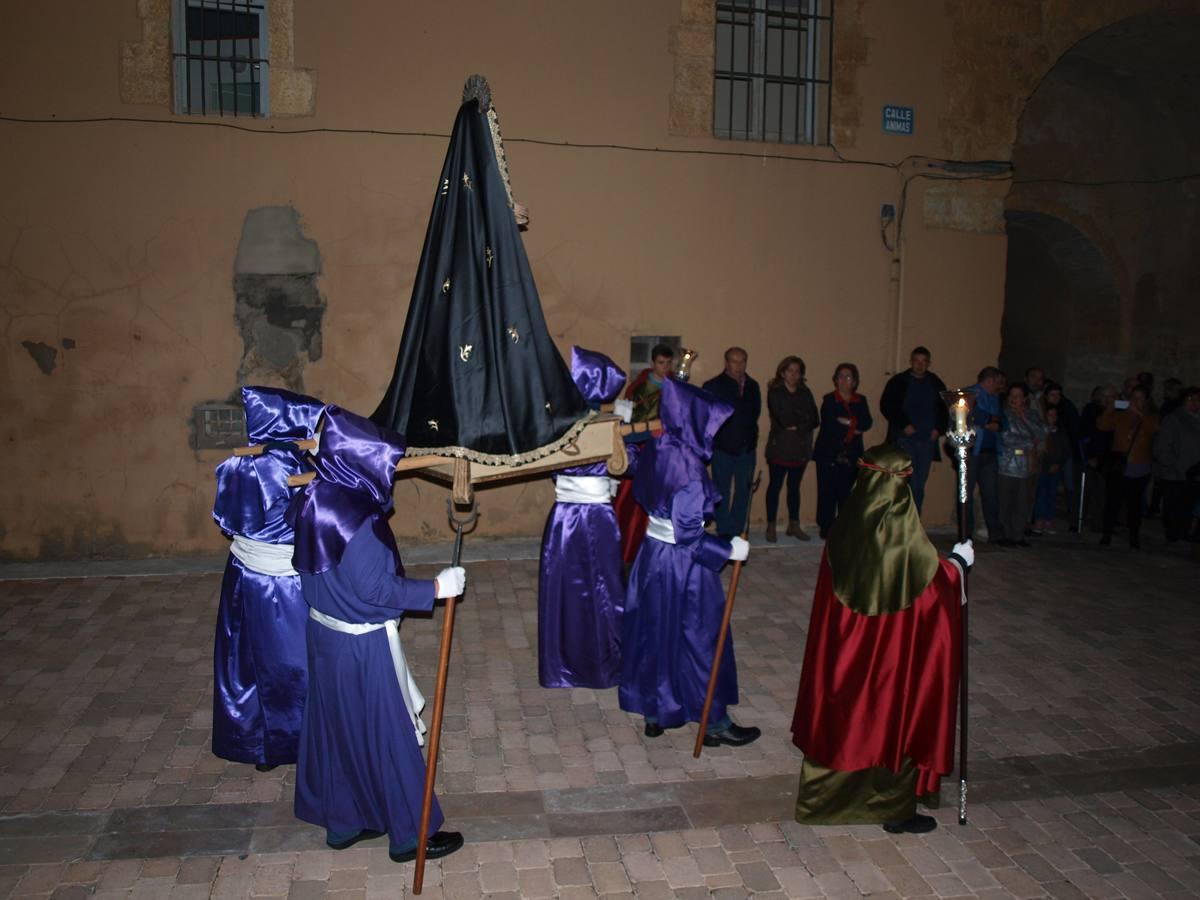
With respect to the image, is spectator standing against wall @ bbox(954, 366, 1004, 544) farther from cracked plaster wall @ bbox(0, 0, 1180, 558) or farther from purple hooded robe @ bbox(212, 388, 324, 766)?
purple hooded robe @ bbox(212, 388, 324, 766)

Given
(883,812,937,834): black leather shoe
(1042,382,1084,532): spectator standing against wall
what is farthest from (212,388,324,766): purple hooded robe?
(1042,382,1084,532): spectator standing against wall

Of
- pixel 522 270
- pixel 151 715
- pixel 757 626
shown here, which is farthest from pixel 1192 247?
pixel 151 715

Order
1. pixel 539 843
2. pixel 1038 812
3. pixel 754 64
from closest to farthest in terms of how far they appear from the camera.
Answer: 1. pixel 539 843
2. pixel 1038 812
3. pixel 754 64

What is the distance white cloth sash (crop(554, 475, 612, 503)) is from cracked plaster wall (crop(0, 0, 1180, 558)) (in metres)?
3.87

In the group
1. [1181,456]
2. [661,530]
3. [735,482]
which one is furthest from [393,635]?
[1181,456]

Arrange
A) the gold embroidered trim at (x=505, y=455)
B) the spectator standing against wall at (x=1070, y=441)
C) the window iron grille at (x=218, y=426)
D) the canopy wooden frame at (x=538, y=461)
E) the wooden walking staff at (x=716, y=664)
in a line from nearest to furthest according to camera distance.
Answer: the canopy wooden frame at (x=538, y=461), the gold embroidered trim at (x=505, y=455), the wooden walking staff at (x=716, y=664), the window iron grille at (x=218, y=426), the spectator standing against wall at (x=1070, y=441)

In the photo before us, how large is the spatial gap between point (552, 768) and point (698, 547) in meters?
1.51

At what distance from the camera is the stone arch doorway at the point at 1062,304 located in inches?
571

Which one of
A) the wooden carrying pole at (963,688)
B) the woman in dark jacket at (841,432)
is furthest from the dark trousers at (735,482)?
the wooden carrying pole at (963,688)

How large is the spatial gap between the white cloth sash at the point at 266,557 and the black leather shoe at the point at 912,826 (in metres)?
3.34

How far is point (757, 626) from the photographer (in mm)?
8086

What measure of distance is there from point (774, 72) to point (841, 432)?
397cm

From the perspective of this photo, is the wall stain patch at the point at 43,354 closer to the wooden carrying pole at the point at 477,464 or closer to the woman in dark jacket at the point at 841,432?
the wooden carrying pole at the point at 477,464

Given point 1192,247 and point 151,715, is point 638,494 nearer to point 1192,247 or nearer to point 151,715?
point 151,715
